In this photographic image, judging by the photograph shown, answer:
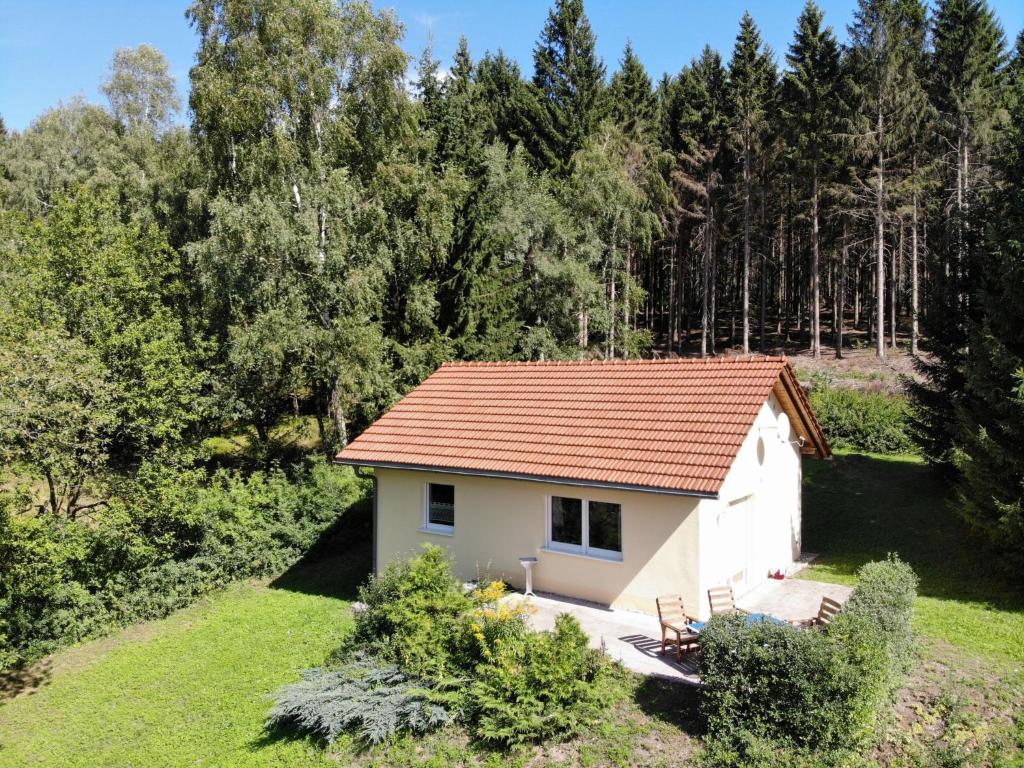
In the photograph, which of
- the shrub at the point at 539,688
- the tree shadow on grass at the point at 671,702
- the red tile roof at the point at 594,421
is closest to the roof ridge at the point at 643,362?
the red tile roof at the point at 594,421

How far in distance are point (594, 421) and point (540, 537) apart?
2.65 meters

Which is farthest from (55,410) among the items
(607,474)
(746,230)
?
(746,230)

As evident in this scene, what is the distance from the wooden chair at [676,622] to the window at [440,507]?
5420 mm

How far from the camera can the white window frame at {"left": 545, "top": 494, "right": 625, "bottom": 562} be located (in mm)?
12453

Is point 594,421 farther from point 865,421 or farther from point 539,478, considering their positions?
point 865,421

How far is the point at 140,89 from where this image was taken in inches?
1420

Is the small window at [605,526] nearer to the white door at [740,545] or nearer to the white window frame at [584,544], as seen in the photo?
the white window frame at [584,544]

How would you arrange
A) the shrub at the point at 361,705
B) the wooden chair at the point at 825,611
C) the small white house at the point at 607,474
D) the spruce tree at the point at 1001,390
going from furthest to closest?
the spruce tree at the point at 1001,390
the small white house at the point at 607,474
the wooden chair at the point at 825,611
the shrub at the point at 361,705

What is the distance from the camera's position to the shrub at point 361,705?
916 cm

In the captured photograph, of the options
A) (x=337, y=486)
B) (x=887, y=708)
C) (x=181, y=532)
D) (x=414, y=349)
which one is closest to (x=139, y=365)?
(x=181, y=532)

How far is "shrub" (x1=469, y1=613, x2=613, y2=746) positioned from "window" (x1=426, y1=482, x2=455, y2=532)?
535cm

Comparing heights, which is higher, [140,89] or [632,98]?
[632,98]

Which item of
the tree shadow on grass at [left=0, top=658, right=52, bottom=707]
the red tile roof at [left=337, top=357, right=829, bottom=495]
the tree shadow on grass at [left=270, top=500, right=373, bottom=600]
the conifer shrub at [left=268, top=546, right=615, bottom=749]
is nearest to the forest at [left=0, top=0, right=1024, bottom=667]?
the tree shadow on grass at [left=0, top=658, right=52, bottom=707]

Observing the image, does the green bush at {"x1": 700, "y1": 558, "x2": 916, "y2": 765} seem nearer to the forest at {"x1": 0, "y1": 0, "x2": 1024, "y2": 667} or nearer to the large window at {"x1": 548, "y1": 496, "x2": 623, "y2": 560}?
the large window at {"x1": 548, "y1": 496, "x2": 623, "y2": 560}
